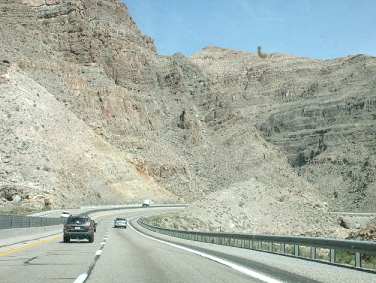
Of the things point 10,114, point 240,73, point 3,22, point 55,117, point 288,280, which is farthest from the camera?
point 240,73

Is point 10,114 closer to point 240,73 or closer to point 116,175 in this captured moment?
point 116,175

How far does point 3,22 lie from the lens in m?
116

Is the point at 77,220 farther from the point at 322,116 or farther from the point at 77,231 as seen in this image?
the point at 322,116

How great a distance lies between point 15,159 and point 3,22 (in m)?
46.6

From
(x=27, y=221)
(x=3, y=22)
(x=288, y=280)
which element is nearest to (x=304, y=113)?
(x=3, y=22)

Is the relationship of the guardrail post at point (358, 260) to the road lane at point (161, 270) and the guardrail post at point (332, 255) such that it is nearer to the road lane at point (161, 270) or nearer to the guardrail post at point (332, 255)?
the guardrail post at point (332, 255)

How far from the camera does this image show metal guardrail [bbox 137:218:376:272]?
13125 mm

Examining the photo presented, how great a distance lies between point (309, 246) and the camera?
54.5 ft

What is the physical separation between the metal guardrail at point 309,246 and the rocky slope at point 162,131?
1276 inches

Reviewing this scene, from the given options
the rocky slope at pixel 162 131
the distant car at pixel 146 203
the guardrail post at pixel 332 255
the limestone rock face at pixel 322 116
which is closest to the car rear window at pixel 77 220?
the guardrail post at pixel 332 255

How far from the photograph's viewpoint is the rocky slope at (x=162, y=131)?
74312 millimetres

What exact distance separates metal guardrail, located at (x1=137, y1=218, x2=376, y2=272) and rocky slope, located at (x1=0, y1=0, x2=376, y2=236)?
32.4m

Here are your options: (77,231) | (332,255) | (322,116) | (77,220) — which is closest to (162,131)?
(322,116)

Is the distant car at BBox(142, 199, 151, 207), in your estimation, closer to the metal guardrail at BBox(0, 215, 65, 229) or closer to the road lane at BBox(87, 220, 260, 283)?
the metal guardrail at BBox(0, 215, 65, 229)
